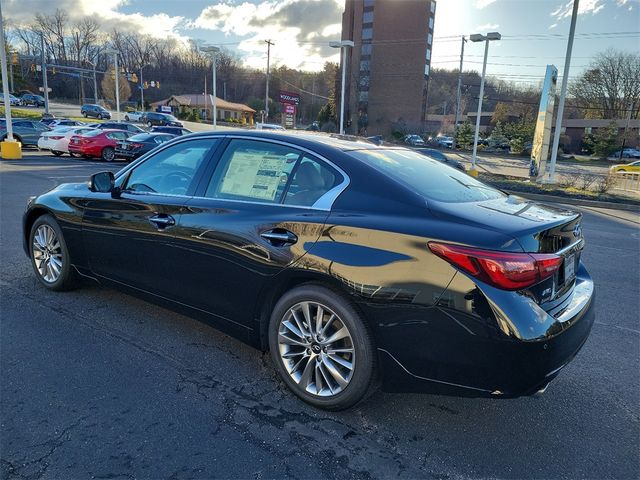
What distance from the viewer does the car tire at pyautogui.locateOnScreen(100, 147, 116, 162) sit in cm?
2062

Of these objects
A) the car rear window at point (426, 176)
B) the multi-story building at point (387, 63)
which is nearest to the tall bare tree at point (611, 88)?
the multi-story building at point (387, 63)

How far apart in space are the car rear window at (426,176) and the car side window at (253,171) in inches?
18.7

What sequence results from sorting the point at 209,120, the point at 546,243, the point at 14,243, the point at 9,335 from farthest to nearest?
the point at 209,120 → the point at 14,243 → the point at 9,335 → the point at 546,243

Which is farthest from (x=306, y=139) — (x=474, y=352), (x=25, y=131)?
(x=25, y=131)

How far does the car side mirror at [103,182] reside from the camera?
396 centimetres

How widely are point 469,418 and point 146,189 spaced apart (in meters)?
2.95

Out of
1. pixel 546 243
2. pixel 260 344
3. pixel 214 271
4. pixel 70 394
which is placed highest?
pixel 546 243

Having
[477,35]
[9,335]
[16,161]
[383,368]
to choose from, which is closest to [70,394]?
[9,335]

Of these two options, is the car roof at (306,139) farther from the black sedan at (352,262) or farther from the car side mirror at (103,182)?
the car side mirror at (103,182)

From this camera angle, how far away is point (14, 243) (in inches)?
241

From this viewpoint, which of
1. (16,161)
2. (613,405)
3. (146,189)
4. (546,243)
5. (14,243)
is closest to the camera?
(546,243)

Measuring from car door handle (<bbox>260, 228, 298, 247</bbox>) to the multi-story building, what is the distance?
64.1 metres

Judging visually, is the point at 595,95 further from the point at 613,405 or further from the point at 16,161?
the point at 613,405

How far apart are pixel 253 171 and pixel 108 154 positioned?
20.1 metres
